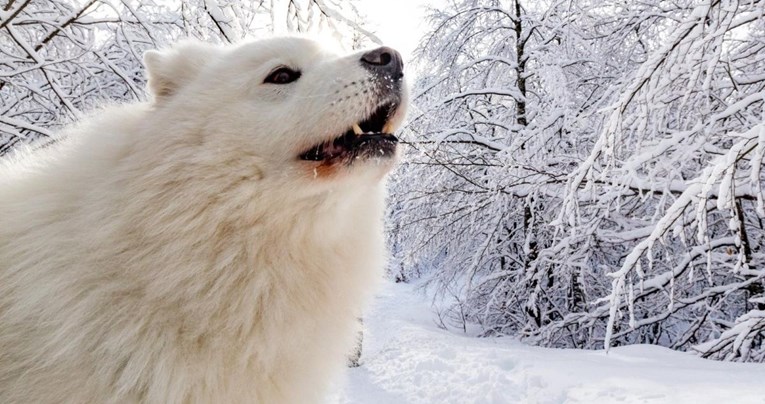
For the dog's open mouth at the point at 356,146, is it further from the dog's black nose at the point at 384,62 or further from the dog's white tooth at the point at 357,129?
the dog's black nose at the point at 384,62

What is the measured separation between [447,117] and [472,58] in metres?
1.41

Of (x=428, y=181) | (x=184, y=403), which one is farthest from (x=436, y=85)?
(x=184, y=403)

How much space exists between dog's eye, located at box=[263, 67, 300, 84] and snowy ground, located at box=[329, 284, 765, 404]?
116cm

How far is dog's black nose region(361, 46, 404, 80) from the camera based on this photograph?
1.97 metres

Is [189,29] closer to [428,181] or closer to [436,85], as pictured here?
[428,181]

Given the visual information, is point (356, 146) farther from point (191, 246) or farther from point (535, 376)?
point (535, 376)

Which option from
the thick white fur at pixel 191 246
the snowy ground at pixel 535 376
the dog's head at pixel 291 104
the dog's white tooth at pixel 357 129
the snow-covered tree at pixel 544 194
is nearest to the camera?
the thick white fur at pixel 191 246

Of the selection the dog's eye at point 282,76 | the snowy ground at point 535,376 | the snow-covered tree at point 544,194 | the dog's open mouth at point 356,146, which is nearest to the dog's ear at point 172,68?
the dog's eye at point 282,76

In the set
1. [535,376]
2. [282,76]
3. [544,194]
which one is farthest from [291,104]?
[544,194]

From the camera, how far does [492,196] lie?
915cm

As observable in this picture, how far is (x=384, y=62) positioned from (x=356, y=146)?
1.09ft

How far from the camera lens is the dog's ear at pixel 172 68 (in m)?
2.03

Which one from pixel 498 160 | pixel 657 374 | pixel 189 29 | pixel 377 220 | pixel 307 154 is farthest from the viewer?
pixel 498 160

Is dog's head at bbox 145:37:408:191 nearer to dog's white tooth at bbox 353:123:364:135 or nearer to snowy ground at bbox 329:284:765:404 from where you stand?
dog's white tooth at bbox 353:123:364:135
